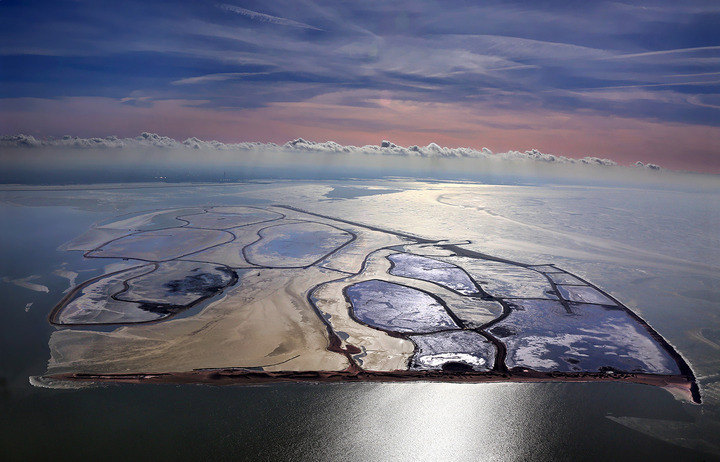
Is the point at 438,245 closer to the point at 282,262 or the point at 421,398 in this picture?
the point at 282,262

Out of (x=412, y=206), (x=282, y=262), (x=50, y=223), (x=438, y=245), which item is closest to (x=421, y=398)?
(x=282, y=262)

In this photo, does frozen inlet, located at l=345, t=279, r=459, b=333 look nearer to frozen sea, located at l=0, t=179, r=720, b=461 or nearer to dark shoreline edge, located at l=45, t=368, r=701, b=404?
dark shoreline edge, located at l=45, t=368, r=701, b=404

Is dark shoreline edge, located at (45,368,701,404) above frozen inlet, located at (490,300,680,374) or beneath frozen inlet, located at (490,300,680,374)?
beneath

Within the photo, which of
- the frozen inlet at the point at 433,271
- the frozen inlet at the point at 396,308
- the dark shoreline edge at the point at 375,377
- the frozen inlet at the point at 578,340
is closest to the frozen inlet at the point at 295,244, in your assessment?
the frozen inlet at the point at 433,271

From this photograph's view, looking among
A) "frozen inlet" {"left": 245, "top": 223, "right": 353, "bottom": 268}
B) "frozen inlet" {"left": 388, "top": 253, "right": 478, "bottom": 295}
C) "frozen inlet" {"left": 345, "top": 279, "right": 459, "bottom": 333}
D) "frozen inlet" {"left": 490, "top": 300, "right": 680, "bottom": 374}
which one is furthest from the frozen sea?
"frozen inlet" {"left": 245, "top": 223, "right": 353, "bottom": 268}

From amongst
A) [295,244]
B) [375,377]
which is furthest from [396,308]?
[295,244]

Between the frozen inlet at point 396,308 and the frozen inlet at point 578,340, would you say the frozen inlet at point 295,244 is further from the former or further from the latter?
the frozen inlet at point 578,340
